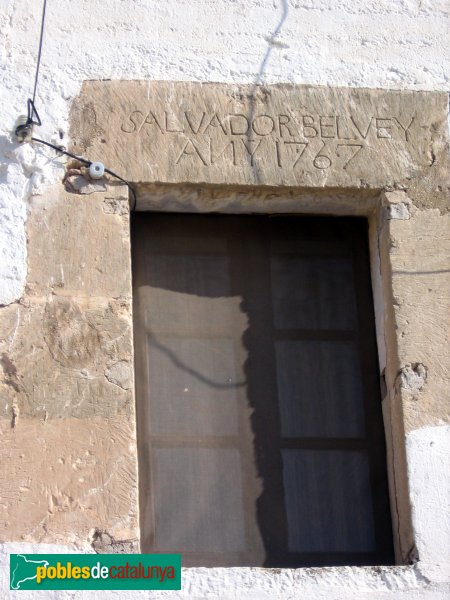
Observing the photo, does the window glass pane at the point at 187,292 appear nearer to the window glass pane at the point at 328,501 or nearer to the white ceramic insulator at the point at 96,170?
the white ceramic insulator at the point at 96,170

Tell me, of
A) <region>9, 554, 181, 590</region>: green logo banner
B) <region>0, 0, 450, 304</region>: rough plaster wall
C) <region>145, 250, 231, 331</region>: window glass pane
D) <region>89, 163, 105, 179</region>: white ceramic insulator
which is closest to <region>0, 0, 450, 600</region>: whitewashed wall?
<region>0, 0, 450, 304</region>: rough plaster wall

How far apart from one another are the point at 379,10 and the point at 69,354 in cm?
183

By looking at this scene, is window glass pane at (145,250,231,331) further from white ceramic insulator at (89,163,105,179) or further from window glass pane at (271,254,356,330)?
white ceramic insulator at (89,163,105,179)

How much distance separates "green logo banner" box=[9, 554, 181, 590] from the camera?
15.8 ft

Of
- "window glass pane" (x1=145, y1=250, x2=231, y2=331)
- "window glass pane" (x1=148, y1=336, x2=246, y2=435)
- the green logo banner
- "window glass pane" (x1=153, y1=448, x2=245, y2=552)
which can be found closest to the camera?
the green logo banner

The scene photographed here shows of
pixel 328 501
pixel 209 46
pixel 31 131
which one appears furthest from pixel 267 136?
pixel 328 501

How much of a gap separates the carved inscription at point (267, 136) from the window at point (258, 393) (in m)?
0.28

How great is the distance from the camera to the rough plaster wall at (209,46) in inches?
216

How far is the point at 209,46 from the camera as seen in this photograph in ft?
18.5

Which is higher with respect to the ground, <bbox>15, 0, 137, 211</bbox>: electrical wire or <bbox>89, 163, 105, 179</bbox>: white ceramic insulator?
<bbox>15, 0, 137, 211</bbox>: electrical wire

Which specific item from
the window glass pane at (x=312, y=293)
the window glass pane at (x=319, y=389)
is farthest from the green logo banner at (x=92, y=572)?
the window glass pane at (x=312, y=293)

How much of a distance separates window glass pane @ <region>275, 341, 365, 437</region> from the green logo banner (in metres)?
0.75

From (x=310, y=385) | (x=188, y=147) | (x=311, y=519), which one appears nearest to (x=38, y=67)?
(x=188, y=147)

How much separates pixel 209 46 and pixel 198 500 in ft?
5.54
